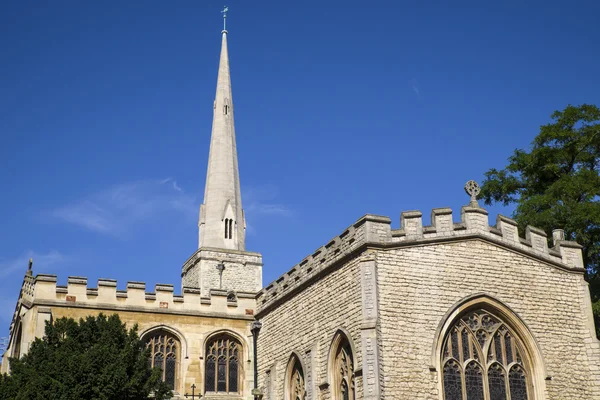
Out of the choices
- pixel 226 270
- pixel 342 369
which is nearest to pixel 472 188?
pixel 342 369

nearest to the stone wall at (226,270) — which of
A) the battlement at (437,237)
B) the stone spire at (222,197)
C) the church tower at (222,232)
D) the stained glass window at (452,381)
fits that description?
the church tower at (222,232)

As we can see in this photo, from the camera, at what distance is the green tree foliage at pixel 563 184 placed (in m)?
26.6

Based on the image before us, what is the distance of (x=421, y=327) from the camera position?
20.3 meters

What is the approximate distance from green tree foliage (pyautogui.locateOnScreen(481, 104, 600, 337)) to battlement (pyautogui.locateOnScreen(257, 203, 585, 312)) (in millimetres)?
3349

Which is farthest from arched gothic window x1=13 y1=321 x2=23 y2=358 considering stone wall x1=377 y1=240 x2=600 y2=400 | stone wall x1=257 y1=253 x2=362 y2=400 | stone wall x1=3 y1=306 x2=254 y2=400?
stone wall x1=377 y1=240 x2=600 y2=400

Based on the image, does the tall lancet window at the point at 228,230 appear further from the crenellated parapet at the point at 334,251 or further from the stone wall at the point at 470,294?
the stone wall at the point at 470,294

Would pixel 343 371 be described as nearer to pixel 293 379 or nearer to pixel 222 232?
pixel 293 379

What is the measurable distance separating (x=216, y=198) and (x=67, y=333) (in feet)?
71.3

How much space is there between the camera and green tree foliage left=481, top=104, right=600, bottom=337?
2662cm

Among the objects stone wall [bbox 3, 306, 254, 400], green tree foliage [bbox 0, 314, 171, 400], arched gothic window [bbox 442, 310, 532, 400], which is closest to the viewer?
arched gothic window [bbox 442, 310, 532, 400]

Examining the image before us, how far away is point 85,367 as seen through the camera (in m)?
20.9

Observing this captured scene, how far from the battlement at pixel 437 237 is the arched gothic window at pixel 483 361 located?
2.18m

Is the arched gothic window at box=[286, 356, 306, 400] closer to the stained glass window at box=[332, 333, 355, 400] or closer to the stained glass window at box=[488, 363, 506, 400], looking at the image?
the stained glass window at box=[332, 333, 355, 400]

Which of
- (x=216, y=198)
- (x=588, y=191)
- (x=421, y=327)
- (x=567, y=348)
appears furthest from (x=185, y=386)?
(x=216, y=198)
